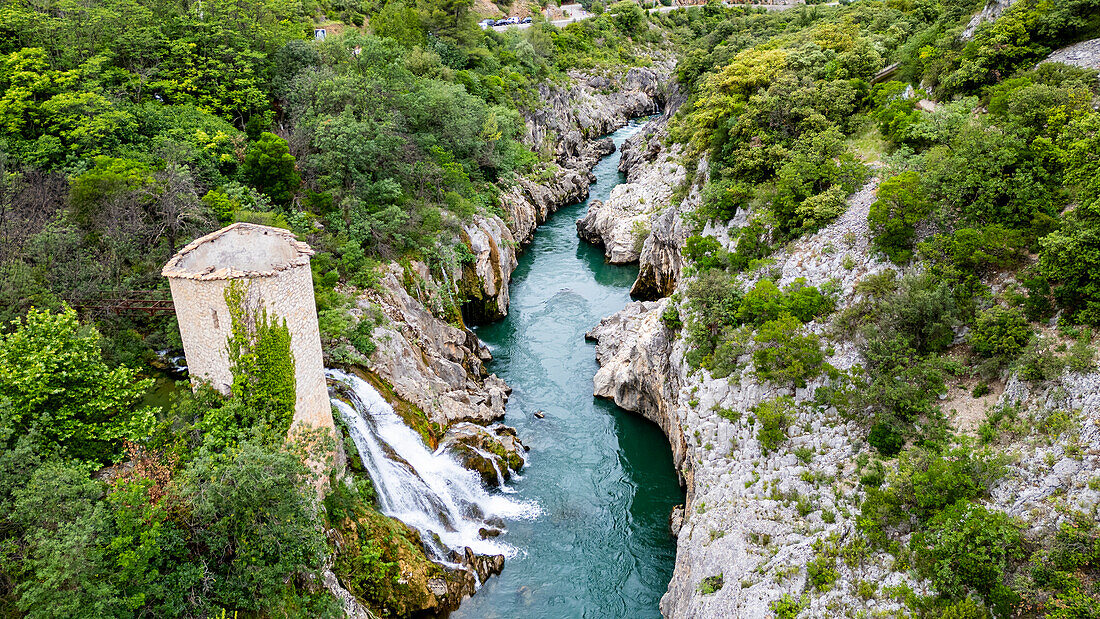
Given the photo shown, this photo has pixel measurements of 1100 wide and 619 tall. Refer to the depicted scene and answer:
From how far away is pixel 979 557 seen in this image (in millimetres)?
11719

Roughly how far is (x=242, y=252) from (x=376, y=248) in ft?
39.4

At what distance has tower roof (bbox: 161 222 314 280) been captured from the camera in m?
15.7

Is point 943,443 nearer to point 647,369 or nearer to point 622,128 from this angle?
point 647,369

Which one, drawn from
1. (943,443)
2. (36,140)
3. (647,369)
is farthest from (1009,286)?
(36,140)

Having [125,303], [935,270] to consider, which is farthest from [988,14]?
[125,303]

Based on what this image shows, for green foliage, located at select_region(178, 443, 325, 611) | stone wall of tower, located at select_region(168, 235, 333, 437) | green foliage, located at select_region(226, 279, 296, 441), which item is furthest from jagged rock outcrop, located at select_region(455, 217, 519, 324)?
green foliage, located at select_region(178, 443, 325, 611)

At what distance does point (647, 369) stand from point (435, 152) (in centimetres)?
1960

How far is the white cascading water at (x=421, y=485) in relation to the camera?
19.5 meters

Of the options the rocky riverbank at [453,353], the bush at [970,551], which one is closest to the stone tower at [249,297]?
the rocky riverbank at [453,353]

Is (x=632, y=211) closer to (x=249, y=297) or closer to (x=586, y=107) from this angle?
(x=586, y=107)

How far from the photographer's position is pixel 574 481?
23344mm

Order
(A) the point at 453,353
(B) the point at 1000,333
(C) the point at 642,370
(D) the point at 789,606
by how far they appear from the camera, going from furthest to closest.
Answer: (A) the point at 453,353
(C) the point at 642,370
(B) the point at 1000,333
(D) the point at 789,606

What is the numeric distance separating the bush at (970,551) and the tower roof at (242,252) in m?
15.8

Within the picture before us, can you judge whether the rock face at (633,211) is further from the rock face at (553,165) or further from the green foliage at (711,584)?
the green foliage at (711,584)
